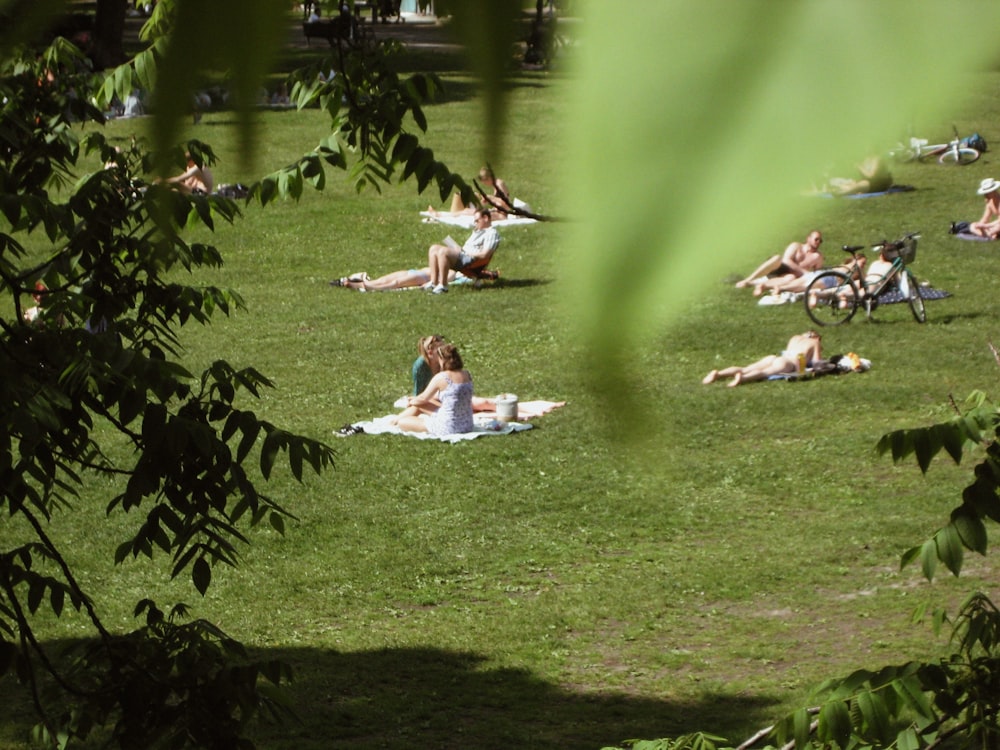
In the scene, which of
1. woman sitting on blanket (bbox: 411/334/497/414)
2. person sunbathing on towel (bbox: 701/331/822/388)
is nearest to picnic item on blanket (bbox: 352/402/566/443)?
woman sitting on blanket (bbox: 411/334/497/414)

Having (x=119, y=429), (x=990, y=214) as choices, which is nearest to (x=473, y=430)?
(x=119, y=429)

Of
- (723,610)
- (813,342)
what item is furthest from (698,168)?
(813,342)

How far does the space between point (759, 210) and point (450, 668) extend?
5.41 metres

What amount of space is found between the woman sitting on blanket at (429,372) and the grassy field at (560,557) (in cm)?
36

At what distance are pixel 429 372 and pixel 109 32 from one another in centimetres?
823

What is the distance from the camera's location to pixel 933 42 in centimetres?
19

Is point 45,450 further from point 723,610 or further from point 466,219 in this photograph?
point 466,219

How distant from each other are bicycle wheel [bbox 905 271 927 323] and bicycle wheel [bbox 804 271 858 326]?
392 millimetres

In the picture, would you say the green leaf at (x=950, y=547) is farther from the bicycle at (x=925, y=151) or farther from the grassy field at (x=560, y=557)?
the bicycle at (x=925, y=151)

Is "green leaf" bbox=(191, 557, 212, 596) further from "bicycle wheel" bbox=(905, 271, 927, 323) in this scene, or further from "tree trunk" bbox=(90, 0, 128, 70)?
"bicycle wheel" bbox=(905, 271, 927, 323)

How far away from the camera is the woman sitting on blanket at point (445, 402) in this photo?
316 inches

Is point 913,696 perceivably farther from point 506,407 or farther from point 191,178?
point 506,407

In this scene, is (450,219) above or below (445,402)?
above

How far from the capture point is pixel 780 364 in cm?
888
